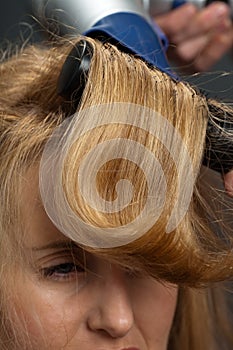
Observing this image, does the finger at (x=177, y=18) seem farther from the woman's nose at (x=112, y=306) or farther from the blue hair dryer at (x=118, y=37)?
the woman's nose at (x=112, y=306)

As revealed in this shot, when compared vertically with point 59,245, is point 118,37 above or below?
above

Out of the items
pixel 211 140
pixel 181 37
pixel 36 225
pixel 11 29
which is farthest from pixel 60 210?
pixel 11 29

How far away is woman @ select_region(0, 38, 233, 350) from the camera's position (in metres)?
0.77

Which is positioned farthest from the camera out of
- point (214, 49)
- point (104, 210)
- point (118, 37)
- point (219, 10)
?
point (214, 49)

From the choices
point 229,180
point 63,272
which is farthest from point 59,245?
Answer: point 229,180

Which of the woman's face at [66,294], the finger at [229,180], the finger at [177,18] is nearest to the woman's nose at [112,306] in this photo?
the woman's face at [66,294]

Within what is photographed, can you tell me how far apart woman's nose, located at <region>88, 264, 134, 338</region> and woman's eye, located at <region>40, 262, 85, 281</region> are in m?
0.03

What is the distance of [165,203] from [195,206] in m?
0.07

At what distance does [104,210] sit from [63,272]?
11 cm

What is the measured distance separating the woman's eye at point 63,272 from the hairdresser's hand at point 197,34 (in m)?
0.44

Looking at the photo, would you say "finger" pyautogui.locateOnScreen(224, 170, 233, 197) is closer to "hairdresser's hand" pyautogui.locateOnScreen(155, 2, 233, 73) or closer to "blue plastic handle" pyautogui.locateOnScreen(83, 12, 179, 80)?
"blue plastic handle" pyautogui.locateOnScreen(83, 12, 179, 80)

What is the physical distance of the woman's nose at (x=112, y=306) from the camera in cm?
81

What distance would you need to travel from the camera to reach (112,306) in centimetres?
81

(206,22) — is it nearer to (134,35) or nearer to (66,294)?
(134,35)
